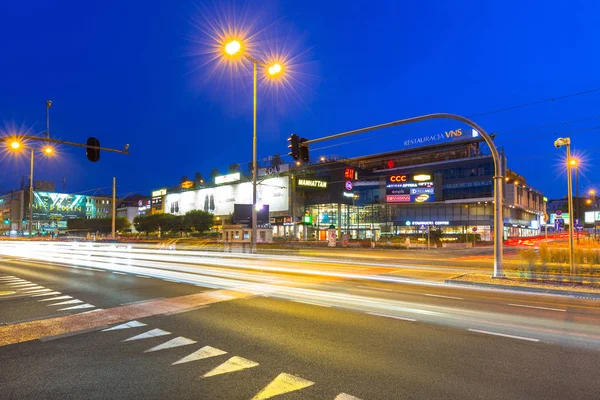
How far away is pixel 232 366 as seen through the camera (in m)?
5.44

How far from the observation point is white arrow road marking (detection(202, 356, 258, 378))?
5.20 m

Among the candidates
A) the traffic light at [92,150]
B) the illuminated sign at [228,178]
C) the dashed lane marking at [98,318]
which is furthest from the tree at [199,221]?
the dashed lane marking at [98,318]

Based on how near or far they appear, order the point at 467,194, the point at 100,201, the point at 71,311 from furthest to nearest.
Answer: the point at 100,201 → the point at 467,194 → the point at 71,311

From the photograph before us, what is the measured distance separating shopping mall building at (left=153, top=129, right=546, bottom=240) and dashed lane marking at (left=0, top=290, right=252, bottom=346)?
58.2 metres

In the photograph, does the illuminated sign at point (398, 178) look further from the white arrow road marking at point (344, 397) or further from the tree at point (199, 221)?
the white arrow road marking at point (344, 397)

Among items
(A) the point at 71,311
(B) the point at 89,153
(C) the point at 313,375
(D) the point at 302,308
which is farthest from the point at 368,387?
(B) the point at 89,153

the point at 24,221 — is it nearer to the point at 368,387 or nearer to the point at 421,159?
the point at 421,159

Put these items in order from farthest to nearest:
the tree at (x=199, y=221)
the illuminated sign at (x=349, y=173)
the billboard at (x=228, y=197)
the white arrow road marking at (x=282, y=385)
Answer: the billboard at (x=228, y=197), the tree at (x=199, y=221), the illuminated sign at (x=349, y=173), the white arrow road marking at (x=282, y=385)

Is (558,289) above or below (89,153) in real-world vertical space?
below

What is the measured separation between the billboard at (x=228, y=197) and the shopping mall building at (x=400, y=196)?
23 cm

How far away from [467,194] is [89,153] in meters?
67.4

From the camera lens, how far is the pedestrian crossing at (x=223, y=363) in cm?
462

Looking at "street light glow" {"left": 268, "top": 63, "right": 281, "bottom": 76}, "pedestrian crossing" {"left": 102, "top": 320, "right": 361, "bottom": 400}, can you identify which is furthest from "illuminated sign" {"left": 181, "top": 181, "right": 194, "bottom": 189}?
"pedestrian crossing" {"left": 102, "top": 320, "right": 361, "bottom": 400}

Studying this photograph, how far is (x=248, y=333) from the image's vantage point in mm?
7207
